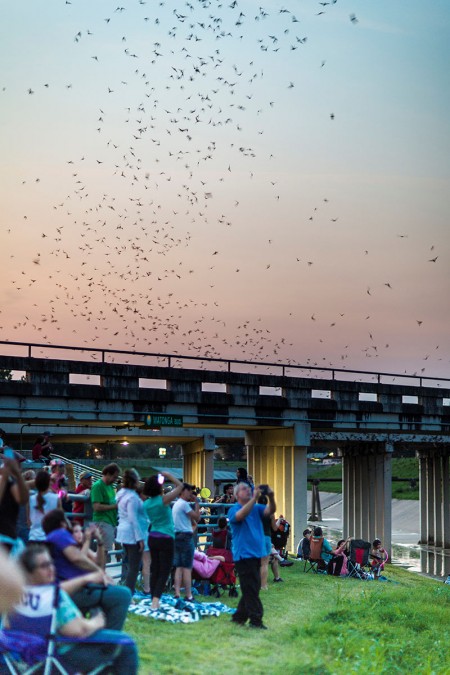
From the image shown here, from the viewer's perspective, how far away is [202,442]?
139ft

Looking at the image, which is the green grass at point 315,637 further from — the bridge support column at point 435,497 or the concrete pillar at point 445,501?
the bridge support column at point 435,497

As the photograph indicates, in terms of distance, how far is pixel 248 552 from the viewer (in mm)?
13961

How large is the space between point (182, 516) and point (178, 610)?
1.85m

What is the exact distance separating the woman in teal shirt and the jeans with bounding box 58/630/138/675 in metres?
5.71

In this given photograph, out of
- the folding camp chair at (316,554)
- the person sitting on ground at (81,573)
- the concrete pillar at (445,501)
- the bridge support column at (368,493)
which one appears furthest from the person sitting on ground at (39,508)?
the concrete pillar at (445,501)

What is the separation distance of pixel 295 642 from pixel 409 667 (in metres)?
2.30

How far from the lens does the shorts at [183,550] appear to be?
50.1 ft

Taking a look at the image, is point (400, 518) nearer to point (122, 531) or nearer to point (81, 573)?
point (122, 531)

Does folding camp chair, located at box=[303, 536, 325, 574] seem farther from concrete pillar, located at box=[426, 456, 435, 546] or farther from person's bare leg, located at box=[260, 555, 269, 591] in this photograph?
concrete pillar, located at box=[426, 456, 435, 546]

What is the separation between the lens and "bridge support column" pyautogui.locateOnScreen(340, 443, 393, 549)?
42250 mm

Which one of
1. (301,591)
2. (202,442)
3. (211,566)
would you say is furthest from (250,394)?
(211,566)

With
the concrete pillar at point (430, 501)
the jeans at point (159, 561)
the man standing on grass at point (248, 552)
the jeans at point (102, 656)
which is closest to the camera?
the jeans at point (102, 656)

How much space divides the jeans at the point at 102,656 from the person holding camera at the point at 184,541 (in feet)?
22.0

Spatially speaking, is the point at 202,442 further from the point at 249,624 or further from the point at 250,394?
the point at 249,624
